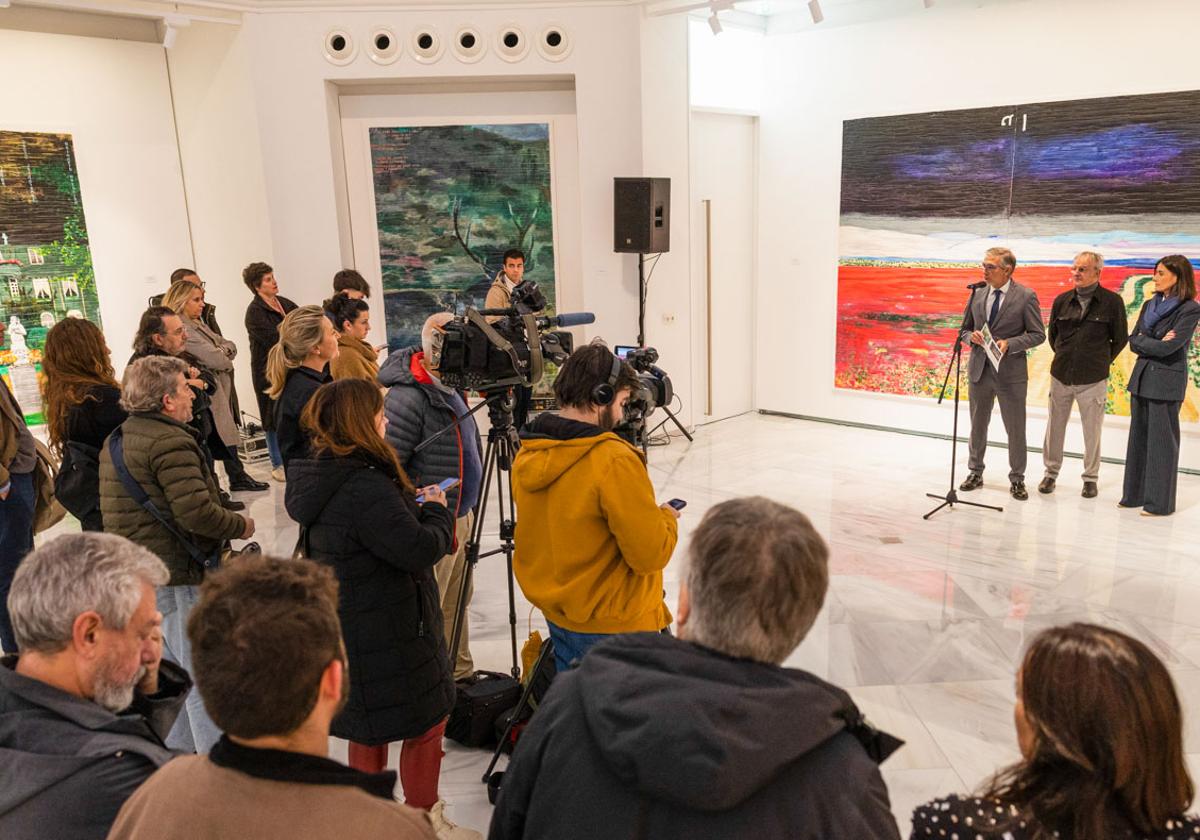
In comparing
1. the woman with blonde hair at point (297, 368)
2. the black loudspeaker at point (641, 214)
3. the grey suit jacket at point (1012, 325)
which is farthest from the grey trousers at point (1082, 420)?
the woman with blonde hair at point (297, 368)

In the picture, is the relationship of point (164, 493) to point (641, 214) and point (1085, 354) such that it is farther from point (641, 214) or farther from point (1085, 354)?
point (1085, 354)

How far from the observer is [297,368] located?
3.42m

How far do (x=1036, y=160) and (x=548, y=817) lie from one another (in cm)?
665

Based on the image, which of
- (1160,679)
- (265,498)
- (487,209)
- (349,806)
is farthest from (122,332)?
(1160,679)

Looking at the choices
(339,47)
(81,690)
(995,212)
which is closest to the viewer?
(81,690)

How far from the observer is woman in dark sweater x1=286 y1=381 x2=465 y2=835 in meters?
2.23

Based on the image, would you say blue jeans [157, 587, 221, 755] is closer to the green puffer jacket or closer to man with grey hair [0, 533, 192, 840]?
the green puffer jacket

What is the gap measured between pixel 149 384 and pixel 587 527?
4.77 feet

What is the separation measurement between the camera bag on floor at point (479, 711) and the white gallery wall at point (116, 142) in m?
5.20

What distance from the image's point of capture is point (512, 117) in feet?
23.2

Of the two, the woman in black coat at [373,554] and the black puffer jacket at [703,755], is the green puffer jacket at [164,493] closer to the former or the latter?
the woman in black coat at [373,554]

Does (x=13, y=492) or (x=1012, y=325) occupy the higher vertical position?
(x=1012, y=325)

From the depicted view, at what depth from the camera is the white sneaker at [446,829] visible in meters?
2.65

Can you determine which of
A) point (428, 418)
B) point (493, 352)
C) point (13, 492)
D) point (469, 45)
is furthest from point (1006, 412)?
point (13, 492)
